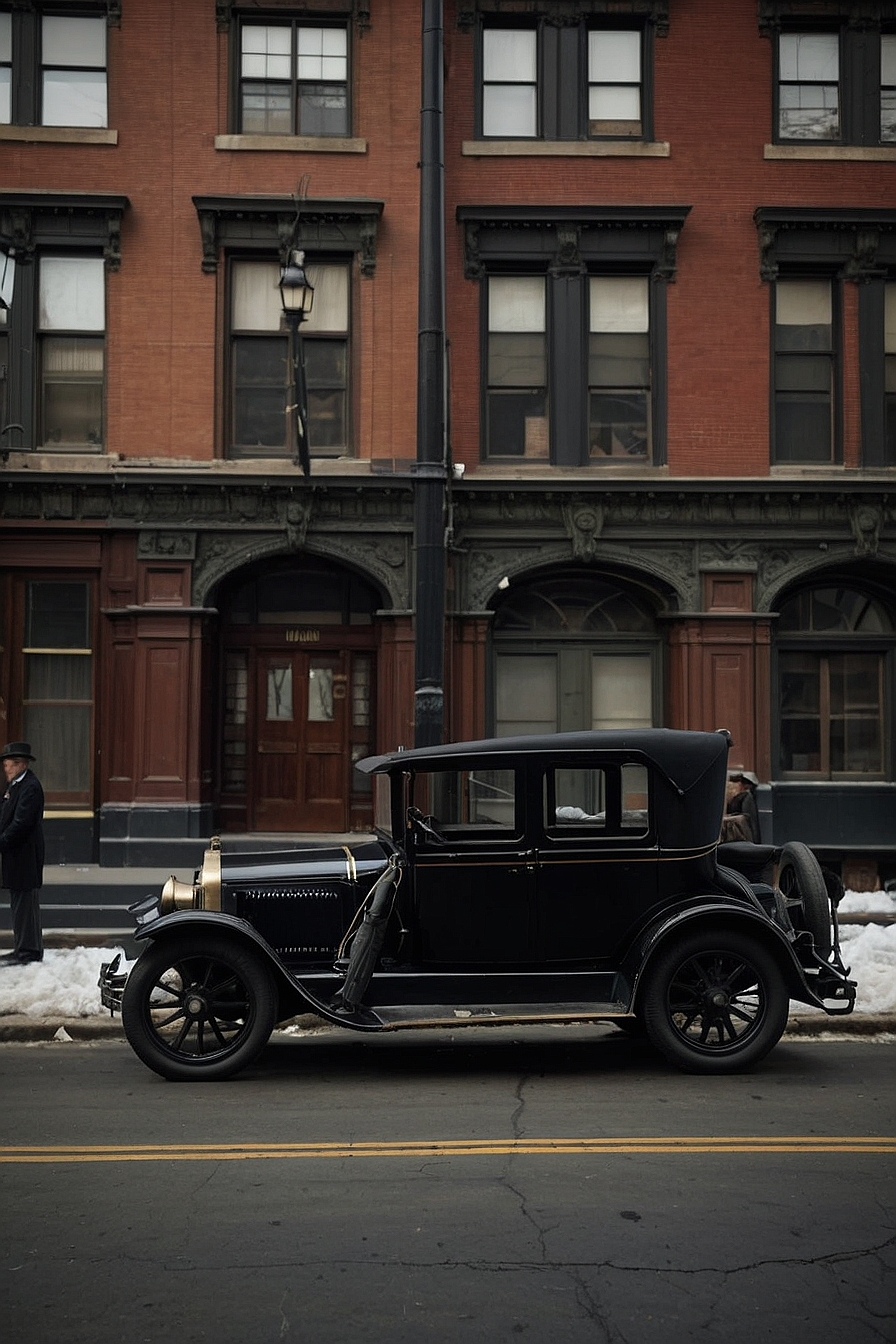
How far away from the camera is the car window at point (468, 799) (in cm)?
816

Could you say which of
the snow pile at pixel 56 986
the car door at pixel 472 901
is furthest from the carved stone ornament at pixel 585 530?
the car door at pixel 472 901

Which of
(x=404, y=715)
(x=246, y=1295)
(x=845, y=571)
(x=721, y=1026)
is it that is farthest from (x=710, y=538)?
(x=246, y=1295)

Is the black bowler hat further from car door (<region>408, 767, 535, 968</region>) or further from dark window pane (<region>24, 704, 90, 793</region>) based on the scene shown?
car door (<region>408, 767, 535, 968</region>)

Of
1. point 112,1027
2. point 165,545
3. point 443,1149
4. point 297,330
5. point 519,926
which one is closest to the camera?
point 443,1149

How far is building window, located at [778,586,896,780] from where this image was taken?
16891 millimetres

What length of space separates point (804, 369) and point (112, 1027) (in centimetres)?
1191

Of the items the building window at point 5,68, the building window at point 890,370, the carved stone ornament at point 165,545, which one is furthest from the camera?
the building window at point 890,370

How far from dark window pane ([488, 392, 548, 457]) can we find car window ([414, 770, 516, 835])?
779 centimetres

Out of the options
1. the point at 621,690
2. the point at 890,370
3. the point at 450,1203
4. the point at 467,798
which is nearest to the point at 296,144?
the point at 621,690

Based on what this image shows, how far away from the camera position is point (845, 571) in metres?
16.8

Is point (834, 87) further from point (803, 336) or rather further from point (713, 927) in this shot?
point (713, 927)

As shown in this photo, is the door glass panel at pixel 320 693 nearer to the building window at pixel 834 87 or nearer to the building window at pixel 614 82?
the building window at pixel 614 82

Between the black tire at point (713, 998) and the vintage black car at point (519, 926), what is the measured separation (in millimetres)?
12

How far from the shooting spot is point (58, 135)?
1612 centimetres
